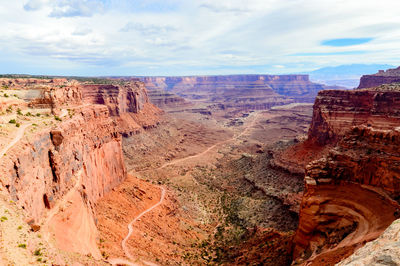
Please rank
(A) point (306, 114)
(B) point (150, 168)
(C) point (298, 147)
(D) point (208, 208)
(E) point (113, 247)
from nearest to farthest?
(E) point (113, 247) → (D) point (208, 208) → (C) point (298, 147) → (B) point (150, 168) → (A) point (306, 114)

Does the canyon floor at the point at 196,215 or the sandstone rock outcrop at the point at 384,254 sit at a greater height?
the sandstone rock outcrop at the point at 384,254

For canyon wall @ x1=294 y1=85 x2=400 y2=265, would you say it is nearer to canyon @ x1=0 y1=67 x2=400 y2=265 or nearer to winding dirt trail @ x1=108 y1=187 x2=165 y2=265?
canyon @ x1=0 y1=67 x2=400 y2=265

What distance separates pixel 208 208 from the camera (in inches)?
1957

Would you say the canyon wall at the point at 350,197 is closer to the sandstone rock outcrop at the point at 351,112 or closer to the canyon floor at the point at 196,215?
the canyon floor at the point at 196,215

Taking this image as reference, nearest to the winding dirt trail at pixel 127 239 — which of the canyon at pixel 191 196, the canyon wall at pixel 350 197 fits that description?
the canyon at pixel 191 196

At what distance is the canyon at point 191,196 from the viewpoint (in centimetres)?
1883

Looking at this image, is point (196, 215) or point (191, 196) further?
point (191, 196)

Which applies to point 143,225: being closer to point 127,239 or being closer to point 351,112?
point 127,239

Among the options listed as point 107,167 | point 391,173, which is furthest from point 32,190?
point 391,173

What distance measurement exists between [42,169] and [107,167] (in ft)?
63.4

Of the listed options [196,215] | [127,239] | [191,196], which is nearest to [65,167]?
[127,239]

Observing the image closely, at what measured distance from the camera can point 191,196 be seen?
52625 millimetres

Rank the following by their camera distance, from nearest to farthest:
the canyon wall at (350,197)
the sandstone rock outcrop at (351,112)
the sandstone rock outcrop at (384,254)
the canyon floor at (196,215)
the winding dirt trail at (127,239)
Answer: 1. the sandstone rock outcrop at (384,254)
2. the canyon wall at (350,197)
3. the winding dirt trail at (127,239)
4. the canyon floor at (196,215)
5. the sandstone rock outcrop at (351,112)

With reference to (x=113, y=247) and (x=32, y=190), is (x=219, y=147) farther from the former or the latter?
(x=32, y=190)
